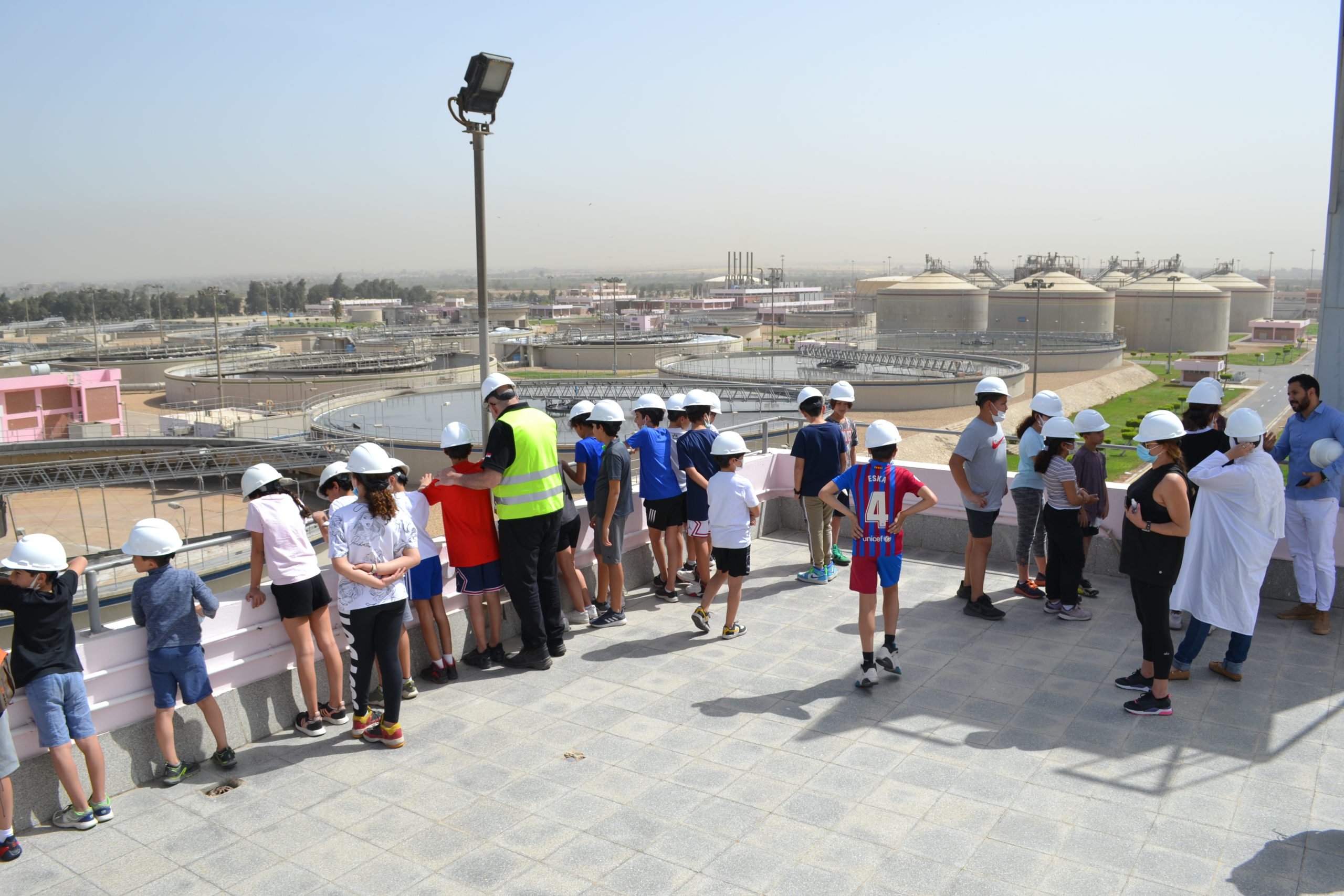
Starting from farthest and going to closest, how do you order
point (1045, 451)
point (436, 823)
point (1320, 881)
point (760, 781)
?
1. point (1045, 451)
2. point (760, 781)
3. point (436, 823)
4. point (1320, 881)

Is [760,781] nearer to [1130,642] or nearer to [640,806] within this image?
[640,806]

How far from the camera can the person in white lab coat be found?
18.4 ft

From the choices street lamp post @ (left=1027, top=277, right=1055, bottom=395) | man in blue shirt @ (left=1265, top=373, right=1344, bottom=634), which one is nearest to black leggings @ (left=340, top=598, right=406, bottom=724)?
man in blue shirt @ (left=1265, top=373, right=1344, bottom=634)

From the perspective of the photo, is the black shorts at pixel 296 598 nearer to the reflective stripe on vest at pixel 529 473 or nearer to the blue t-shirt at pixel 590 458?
the reflective stripe on vest at pixel 529 473

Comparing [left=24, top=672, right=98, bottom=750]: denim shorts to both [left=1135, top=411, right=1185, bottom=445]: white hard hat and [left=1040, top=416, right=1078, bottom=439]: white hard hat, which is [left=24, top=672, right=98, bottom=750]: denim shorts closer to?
[left=1135, top=411, right=1185, bottom=445]: white hard hat

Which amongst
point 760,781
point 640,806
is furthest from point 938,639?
point 640,806

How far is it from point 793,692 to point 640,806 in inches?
62.7

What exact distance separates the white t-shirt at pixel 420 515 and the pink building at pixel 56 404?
4143cm

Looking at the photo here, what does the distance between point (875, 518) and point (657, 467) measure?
212 centimetres

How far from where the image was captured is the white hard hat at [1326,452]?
6.57 m

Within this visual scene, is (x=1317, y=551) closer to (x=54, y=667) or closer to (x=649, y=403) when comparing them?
(x=649, y=403)

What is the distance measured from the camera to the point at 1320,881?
154 inches

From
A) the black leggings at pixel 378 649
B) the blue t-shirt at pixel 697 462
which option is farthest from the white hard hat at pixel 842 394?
the black leggings at pixel 378 649

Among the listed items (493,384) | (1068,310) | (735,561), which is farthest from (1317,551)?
(1068,310)
